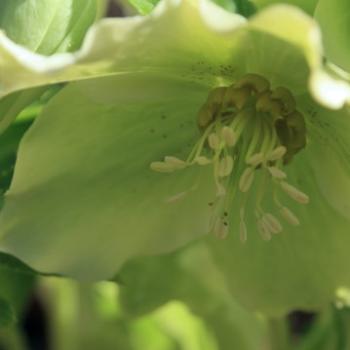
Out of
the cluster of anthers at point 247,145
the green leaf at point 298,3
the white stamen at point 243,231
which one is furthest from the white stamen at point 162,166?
the green leaf at point 298,3

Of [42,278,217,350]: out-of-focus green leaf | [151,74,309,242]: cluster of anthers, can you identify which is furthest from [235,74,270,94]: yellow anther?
[42,278,217,350]: out-of-focus green leaf

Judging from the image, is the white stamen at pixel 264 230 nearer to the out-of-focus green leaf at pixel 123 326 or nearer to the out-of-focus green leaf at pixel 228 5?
the out-of-focus green leaf at pixel 228 5

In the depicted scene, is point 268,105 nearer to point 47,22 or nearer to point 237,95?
point 237,95

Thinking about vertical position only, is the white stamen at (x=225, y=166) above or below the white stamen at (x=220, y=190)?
above

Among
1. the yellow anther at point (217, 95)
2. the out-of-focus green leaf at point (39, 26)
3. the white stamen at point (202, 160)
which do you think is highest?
the out-of-focus green leaf at point (39, 26)

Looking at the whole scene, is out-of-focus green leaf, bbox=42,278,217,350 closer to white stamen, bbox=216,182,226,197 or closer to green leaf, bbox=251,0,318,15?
white stamen, bbox=216,182,226,197

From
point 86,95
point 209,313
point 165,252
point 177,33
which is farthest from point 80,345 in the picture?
point 177,33

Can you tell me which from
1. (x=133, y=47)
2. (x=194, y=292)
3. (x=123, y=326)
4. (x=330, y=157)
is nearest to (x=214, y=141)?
(x=330, y=157)

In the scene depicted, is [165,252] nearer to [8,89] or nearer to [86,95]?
[86,95]
